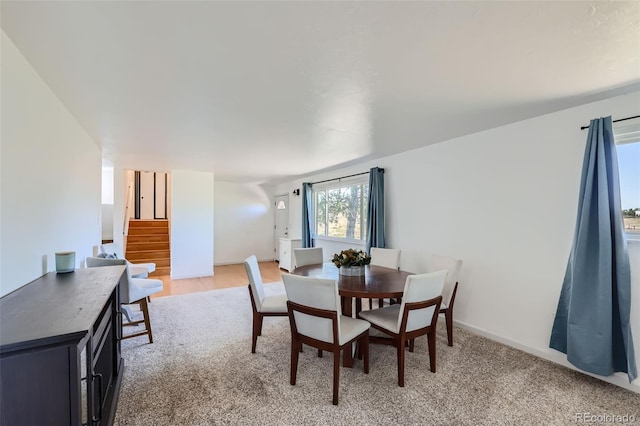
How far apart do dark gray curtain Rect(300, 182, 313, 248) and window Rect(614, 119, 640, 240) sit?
5034 millimetres

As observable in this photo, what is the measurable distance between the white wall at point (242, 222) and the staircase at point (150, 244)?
50.8 inches

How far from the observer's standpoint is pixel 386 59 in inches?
66.6

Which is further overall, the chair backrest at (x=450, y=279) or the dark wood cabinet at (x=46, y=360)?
the chair backrest at (x=450, y=279)

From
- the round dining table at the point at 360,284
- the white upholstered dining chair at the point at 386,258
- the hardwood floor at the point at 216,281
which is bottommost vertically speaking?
→ the hardwood floor at the point at 216,281

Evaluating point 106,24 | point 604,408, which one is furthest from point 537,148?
point 106,24

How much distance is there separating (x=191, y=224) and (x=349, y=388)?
499 cm

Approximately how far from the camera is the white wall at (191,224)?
582 centimetres

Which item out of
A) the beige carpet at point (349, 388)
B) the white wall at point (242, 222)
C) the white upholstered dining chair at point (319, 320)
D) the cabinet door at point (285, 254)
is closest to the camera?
the beige carpet at point (349, 388)

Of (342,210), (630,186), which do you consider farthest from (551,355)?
(342,210)

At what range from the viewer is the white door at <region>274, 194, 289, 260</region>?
25.5ft

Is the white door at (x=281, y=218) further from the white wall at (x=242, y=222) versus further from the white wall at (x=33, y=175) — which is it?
the white wall at (x=33, y=175)

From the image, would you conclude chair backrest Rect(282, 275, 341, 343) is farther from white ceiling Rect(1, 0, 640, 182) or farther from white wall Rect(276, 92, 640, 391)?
white wall Rect(276, 92, 640, 391)

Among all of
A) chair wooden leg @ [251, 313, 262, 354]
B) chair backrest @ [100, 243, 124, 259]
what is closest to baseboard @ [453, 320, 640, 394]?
chair wooden leg @ [251, 313, 262, 354]

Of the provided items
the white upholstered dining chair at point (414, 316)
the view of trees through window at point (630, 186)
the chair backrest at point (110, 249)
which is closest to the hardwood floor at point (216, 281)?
the chair backrest at point (110, 249)
